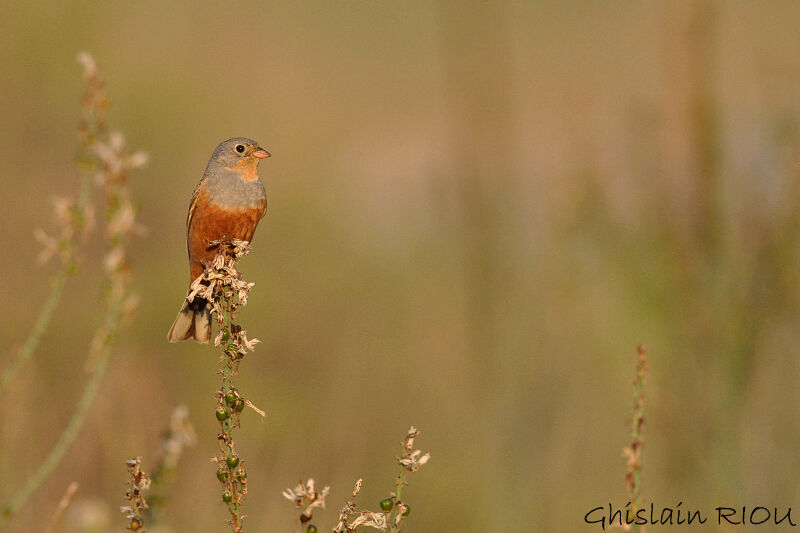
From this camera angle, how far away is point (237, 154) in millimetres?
3787

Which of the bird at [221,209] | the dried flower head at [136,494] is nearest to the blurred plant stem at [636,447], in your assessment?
the dried flower head at [136,494]

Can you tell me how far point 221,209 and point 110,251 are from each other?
1308 millimetres

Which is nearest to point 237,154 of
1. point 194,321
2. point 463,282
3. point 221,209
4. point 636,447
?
point 221,209

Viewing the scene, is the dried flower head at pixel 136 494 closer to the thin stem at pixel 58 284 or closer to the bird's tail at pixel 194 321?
the thin stem at pixel 58 284

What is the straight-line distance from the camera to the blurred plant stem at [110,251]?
2.17 m

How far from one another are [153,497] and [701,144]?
1.96m

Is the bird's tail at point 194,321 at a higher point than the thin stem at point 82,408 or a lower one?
higher

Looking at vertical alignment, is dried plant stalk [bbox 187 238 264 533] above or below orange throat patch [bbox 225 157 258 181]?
below

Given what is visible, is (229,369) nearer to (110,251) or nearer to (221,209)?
(110,251)

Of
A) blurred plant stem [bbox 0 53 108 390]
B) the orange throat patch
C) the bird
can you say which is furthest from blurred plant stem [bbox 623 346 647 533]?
the orange throat patch

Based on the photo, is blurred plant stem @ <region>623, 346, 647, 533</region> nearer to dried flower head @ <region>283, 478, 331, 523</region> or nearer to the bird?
dried flower head @ <region>283, 478, 331, 523</region>

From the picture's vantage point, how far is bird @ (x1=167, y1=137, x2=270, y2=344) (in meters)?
3.51

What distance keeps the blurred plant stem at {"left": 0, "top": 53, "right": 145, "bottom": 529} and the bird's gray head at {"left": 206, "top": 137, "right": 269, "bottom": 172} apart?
1444mm

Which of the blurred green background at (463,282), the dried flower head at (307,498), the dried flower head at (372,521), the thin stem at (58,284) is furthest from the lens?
the blurred green background at (463,282)
